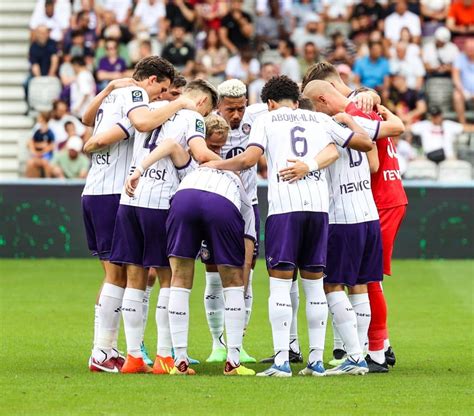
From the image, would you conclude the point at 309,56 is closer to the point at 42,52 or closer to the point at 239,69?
the point at 239,69

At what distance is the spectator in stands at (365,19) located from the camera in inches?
965

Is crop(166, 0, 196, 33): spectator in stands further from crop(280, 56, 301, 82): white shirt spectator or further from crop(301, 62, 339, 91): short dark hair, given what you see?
crop(301, 62, 339, 91): short dark hair

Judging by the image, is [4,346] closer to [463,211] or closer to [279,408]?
[279,408]

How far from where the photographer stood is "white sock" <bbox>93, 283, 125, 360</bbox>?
32.4 ft

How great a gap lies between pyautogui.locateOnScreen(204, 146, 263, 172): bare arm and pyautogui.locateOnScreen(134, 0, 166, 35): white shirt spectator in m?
15.7

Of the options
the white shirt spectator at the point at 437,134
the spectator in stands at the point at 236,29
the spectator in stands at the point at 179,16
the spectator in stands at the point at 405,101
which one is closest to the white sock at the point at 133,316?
the white shirt spectator at the point at 437,134

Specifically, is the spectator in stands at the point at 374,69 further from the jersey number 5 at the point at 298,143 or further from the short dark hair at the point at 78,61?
the jersey number 5 at the point at 298,143

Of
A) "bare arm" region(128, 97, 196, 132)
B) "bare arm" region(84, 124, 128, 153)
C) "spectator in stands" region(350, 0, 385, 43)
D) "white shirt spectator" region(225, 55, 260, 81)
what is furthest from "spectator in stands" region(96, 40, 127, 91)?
"bare arm" region(128, 97, 196, 132)

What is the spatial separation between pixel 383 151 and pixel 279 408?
3271mm

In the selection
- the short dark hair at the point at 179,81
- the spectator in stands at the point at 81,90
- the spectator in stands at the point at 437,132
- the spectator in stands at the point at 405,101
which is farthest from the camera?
the spectator in stands at the point at 81,90

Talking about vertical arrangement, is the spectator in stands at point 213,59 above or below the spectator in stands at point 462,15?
below

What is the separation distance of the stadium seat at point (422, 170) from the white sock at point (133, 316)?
1149 cm

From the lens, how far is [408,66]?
23859 mm

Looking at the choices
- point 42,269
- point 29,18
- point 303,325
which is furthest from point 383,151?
point 29,18
